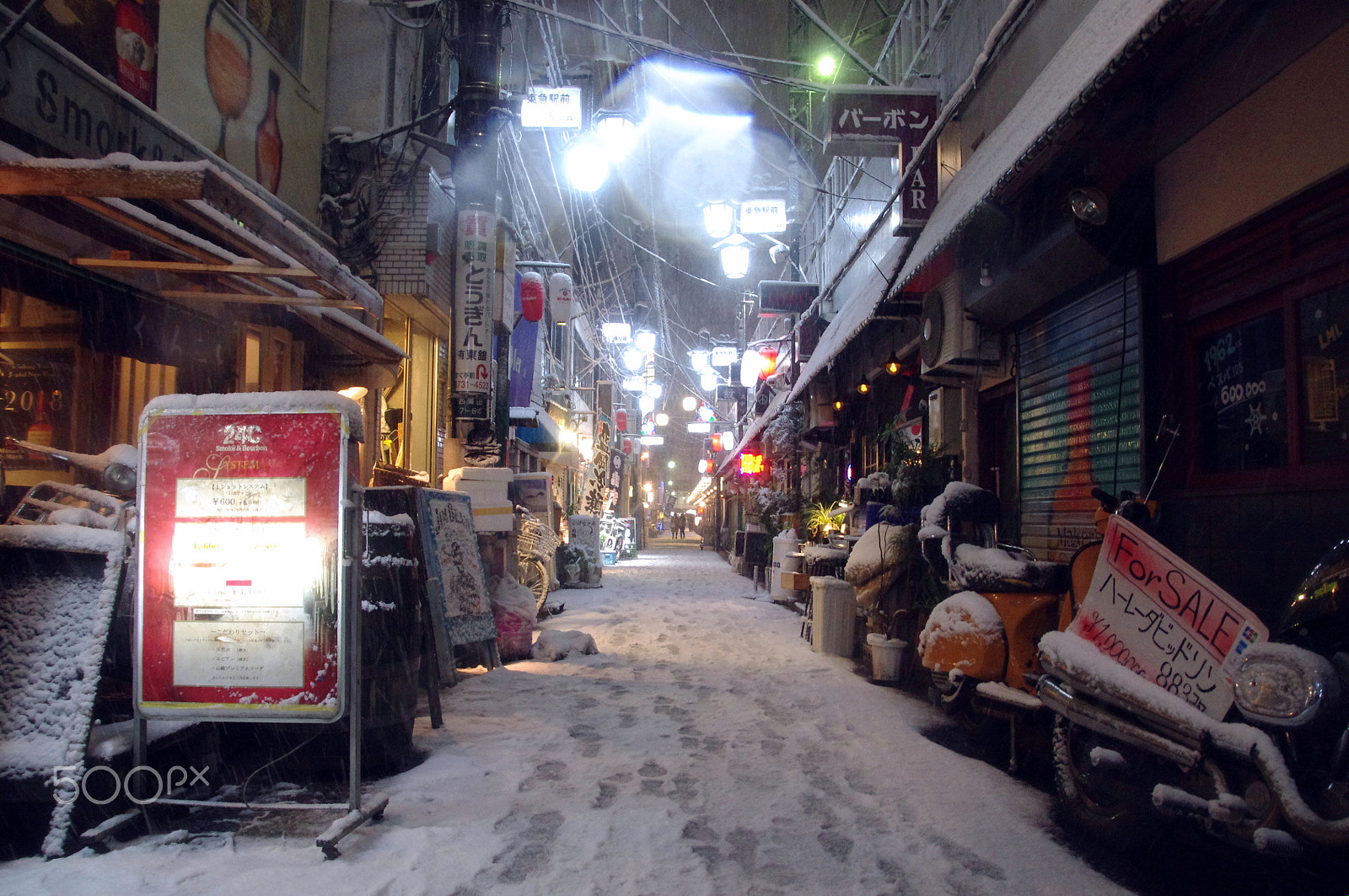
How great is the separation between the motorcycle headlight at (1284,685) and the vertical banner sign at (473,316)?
10310mm

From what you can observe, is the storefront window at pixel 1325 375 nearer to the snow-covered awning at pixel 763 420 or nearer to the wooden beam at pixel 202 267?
the wooden beam at pixel 202 267

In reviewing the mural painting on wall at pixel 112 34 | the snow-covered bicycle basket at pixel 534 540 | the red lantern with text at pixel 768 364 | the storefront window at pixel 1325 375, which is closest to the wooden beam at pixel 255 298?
the mural painting on wall at pixel 112 34

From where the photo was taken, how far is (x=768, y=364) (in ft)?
68.4

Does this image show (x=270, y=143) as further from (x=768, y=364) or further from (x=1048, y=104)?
(x=768, y=364)

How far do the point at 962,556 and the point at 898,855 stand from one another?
246 cm

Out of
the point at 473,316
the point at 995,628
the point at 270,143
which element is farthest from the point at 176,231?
the point at 473,316

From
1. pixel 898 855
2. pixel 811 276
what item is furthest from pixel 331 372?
pixel 811 276

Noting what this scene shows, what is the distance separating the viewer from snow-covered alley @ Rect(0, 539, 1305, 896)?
3238 mm

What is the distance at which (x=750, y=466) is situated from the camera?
23.3 meters

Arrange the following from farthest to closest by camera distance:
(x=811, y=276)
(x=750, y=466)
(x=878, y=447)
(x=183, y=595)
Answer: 1. (x=750, y=466)
2. (x=811, y=276)
3. (x=878, y=447)
4. (x=183, y=595)

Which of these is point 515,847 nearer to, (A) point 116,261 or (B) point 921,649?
(B) point 921,649

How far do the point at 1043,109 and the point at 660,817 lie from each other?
481 centimetres

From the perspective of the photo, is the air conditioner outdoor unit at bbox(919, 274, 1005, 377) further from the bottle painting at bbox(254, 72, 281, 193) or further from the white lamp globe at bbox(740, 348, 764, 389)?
the white lamp globe at bbox(740, 348, 764, 389)

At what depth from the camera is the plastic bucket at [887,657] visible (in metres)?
7.38
